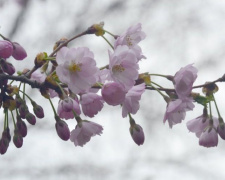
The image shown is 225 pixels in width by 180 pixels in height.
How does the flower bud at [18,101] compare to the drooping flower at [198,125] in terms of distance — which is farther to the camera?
the drooping flower at [198,125]

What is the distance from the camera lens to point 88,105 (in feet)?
4.49

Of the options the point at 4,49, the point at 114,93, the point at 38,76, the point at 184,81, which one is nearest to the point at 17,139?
the point at 38,76

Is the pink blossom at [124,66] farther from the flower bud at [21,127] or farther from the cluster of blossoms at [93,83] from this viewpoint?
the flower bud at [21,127]

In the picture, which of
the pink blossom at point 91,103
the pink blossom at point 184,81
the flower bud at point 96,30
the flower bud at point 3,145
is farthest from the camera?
the flower bud at point 3,145

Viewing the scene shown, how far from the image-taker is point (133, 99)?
4.46ft

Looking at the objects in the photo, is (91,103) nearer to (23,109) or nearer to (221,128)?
(23,109)

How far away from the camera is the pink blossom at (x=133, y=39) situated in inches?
55.4

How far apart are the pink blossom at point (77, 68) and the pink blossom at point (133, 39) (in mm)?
105

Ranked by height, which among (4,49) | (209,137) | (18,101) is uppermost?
(4,49)

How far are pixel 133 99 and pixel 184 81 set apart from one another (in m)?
0.18

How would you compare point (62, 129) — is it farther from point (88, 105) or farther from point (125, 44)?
point (125, 44)

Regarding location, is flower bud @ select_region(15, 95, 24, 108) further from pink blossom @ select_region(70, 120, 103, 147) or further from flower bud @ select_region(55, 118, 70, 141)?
pink blossom @ select_region(70, 120, 103, 147)

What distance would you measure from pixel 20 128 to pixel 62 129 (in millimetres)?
151

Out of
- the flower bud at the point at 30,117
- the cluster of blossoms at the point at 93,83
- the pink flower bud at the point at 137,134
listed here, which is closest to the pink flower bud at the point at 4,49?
the cluster of blossoms at the point at 93,83
